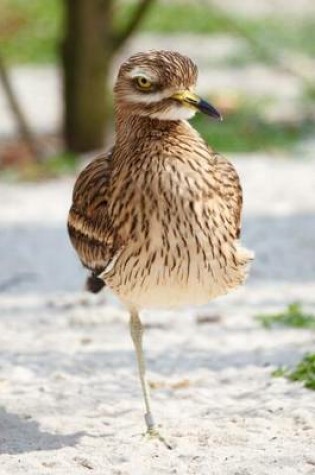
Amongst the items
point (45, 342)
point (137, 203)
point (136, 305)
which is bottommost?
point (45, 342)

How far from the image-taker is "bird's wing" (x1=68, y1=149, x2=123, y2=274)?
17.8 feet

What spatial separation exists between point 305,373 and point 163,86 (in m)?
1.61

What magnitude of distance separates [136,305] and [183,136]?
0.74 metres

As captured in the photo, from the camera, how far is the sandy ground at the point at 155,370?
5.23 metres

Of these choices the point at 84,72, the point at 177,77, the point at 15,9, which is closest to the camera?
the point at 177,77

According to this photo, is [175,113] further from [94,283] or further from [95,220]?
[94,283]

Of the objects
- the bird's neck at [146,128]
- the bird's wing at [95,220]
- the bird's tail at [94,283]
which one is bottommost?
the bird's tail at [94,283]

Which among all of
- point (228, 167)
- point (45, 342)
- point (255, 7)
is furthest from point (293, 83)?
point (228, 167)

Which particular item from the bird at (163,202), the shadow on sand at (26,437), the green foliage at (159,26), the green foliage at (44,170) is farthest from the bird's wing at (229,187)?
the green foliage at (159,26)

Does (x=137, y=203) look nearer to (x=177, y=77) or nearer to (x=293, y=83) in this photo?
(x=177, y=77)

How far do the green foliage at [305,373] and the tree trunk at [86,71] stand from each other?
7.37 m

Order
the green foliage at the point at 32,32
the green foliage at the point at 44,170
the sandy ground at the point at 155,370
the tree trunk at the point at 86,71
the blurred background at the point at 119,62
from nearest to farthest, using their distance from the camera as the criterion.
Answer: the sandy ground at the point at 155,370, the green foliage at the point at 44,170, the tree trunk at the point at 86,71, the blurred background at the point at 119,62, the green foliage at the point at 32,32

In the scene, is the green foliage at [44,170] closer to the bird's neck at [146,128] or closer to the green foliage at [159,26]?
the bird's neck at [146,128]

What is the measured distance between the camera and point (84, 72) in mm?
13383
